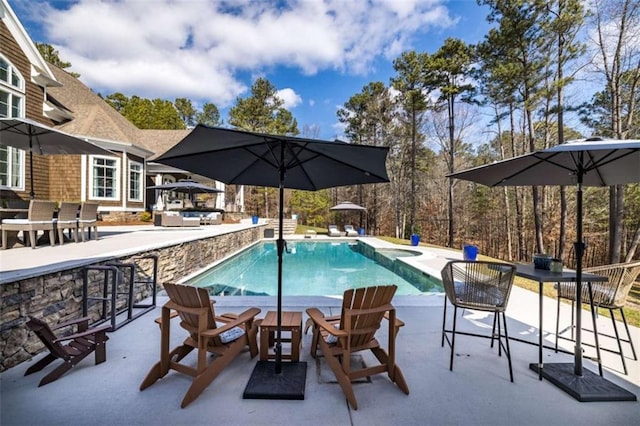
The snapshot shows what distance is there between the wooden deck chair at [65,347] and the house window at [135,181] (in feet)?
45.5

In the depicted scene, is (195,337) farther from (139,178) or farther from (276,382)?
(139,178)

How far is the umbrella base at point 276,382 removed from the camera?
7.79 feet

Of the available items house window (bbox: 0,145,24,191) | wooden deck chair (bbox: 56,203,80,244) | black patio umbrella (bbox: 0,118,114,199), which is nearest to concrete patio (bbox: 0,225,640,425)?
wooden deck chair (bbox: 56,203,80,244)

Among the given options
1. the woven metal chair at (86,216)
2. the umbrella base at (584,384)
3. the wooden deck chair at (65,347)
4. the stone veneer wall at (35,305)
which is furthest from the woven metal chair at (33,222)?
the umbrella base at (584,384)

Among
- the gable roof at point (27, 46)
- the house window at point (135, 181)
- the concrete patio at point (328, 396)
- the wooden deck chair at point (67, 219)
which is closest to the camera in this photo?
the concrete patio at point (328, 396)

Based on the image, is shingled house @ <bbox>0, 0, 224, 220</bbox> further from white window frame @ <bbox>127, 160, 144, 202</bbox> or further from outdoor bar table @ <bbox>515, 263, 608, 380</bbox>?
outdoor bar table @ <bbox>515, 263, 608, 380</bbox>

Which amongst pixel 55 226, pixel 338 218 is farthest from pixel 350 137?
pixel 55 226

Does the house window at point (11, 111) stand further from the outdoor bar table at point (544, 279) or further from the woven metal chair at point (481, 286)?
the outdoor bar table at point (544, 279)

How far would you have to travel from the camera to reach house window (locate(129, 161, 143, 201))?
14.7 meters

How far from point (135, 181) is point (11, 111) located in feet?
17.4

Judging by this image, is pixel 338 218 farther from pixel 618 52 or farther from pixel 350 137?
pixel 618 52

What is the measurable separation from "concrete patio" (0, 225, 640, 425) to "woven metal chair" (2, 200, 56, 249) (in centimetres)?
352

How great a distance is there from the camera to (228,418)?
214 cm

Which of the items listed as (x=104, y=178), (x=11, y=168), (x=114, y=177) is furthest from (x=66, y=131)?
(x=11, y=168)
